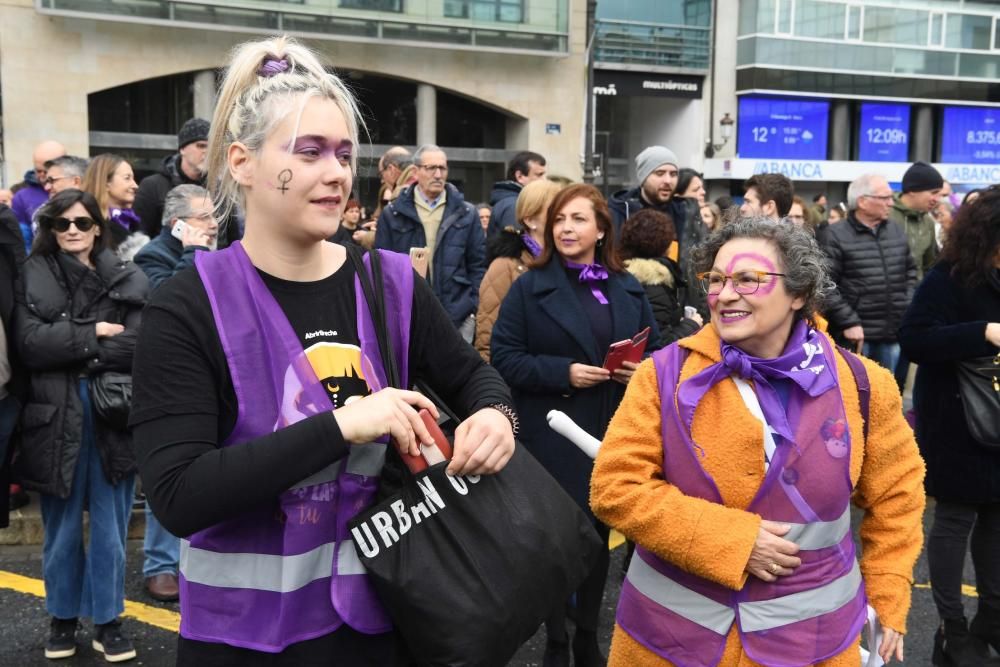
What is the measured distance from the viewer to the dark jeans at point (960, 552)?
3.91 metres

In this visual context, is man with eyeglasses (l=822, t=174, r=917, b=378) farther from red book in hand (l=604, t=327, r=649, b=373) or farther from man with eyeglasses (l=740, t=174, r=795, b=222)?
red book in hand (l=604, t=327, r=649, b=373)

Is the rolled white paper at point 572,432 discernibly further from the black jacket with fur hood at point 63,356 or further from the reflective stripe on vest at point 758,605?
the black jacket with fur hood at point 63,356

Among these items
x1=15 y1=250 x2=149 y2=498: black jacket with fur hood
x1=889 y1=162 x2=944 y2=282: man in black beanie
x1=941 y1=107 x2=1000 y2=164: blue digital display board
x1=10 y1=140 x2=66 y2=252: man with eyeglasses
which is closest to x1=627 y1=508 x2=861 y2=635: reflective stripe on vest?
x1=15 y1=250 x2=149 y2=498: black jacket with fur hood

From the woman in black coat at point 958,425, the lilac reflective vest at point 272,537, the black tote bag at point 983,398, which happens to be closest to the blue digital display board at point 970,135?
the woman in black coat at point 958,425

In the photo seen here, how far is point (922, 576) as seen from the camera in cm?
515

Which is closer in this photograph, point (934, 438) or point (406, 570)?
point (406, 570)

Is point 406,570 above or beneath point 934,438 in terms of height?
above

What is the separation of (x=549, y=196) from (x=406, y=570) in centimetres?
348

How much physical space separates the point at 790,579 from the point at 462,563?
1.08m

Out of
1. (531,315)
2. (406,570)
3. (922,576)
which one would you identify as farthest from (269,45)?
(922,576)

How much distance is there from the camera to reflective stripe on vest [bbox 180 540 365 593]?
1.73 meters

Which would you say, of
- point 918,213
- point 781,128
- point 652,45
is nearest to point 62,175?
point 918,213

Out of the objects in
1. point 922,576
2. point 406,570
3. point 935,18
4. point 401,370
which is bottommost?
point 922,576

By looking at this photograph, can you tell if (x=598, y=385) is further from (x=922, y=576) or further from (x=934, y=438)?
(x=922, y=576)
